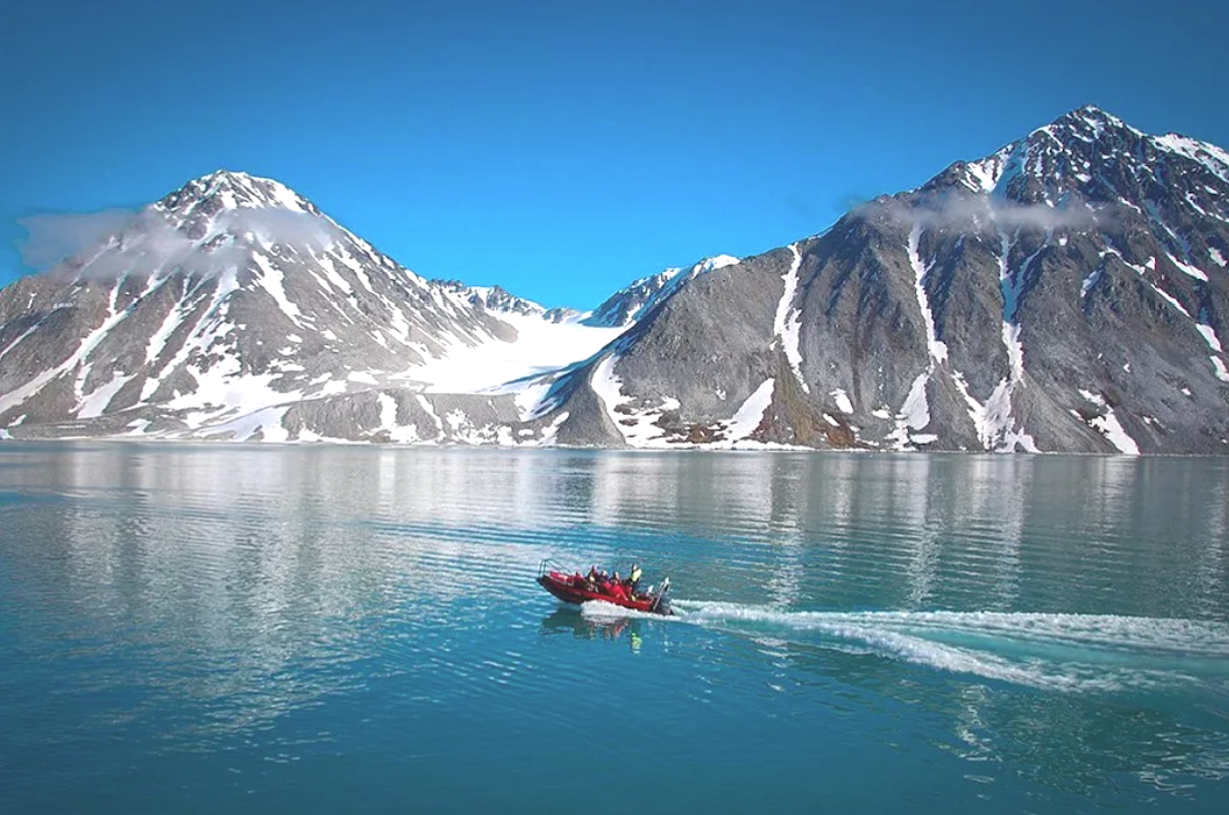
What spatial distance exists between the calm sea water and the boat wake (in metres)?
0.17

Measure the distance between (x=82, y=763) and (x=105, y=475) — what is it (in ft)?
344

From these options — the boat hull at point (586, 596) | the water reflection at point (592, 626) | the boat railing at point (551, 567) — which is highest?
the boat hull at point (586, 596)

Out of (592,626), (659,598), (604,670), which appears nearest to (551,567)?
(659,598)

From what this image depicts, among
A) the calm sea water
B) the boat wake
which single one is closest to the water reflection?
the calm sea water

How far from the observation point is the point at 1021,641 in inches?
1435

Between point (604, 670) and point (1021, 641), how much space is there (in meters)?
17.7

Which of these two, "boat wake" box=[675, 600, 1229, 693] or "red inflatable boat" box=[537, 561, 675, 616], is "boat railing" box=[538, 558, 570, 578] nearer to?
"red inflatable boat" box=[537, 561, 675, 616]

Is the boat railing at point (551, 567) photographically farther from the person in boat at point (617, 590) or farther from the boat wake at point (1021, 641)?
the boat wake at point (1021, 641)

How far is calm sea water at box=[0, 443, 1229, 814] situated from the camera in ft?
75.7

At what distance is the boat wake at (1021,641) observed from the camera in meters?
32.6

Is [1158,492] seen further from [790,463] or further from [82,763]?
[82,763]

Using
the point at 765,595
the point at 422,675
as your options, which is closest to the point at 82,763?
the point at 422,675

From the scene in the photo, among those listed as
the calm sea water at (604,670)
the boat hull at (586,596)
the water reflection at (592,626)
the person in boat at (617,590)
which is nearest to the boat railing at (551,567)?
the calm sea water at (604,670)

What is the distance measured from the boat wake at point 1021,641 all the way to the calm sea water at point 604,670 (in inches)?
6.8
